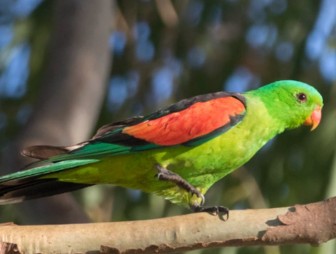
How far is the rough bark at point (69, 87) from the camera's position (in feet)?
8.45

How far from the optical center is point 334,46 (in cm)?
396

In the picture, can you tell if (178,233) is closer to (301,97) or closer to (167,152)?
(167,152)

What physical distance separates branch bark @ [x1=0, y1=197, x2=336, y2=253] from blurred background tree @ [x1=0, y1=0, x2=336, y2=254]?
1.75 meters

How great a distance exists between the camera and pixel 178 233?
1766 millimetres

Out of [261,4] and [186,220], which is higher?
[261,4]

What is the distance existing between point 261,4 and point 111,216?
1477 millimetres

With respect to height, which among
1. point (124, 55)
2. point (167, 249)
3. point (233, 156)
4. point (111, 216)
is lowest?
point (167, 249)

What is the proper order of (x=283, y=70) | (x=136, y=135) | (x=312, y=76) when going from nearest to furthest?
(x=136, y=135) → (x=312, y=76) → (x=283, y=70)

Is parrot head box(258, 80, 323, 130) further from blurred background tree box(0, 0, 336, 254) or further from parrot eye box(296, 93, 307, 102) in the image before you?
blurred background tree box(0, 0, 336, 254)

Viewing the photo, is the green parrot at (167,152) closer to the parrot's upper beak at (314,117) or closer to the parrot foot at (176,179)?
the parrot foot at (176,179)

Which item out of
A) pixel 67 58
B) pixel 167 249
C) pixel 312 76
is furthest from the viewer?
pixel 312 76

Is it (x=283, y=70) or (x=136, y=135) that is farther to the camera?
(x=283, y=70)

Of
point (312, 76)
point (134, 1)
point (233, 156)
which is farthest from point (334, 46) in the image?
point (233, 156)

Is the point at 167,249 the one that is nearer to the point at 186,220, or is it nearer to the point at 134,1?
the point at 186,220
